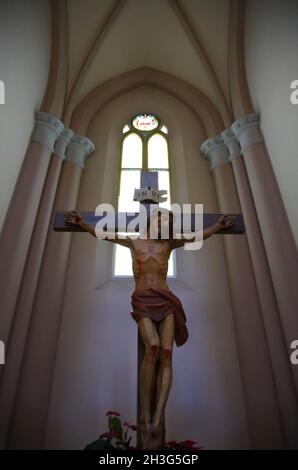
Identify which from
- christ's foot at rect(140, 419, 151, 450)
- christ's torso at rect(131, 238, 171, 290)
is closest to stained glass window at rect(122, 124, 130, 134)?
christ's torso at rect(131, 238, 171, 290)

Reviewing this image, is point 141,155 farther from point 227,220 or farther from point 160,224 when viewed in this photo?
point 160,224

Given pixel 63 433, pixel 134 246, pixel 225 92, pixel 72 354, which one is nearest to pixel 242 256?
pixel 134 246

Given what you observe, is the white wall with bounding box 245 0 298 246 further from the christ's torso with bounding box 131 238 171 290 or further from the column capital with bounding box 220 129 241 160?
the christ's torso with bounding box 131 238 171 290

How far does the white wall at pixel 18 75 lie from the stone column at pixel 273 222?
3.52 m

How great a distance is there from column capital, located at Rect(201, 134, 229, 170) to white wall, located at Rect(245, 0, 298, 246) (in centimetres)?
88

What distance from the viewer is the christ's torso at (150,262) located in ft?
10.1

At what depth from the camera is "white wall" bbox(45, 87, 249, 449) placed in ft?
13.5

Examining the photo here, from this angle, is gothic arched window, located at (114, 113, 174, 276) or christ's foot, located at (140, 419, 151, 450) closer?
christ's foot, located at (140, 419, 151, 450)

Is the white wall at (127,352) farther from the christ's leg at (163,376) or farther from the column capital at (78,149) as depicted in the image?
the christ's leg at (163,376)

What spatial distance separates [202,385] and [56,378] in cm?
191

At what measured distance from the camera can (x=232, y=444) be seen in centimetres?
399

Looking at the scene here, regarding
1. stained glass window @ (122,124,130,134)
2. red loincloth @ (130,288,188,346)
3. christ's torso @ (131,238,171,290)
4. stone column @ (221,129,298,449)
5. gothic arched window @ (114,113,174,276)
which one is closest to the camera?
red loincloth @ (130,288,188,346)

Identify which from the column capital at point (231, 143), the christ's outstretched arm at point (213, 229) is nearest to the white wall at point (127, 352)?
the column capital at point (231, 143)
